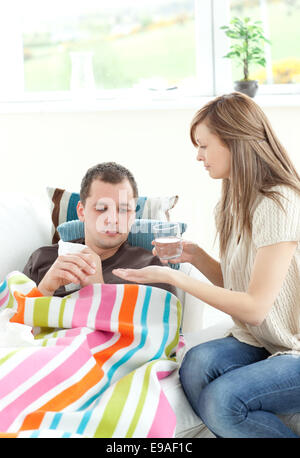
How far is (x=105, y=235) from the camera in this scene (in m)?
1.85

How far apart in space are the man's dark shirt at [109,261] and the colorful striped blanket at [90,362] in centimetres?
11

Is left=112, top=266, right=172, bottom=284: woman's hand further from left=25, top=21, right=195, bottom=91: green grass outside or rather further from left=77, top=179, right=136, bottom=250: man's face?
left=25, top=21, right=195, bottom=91: green grass outside

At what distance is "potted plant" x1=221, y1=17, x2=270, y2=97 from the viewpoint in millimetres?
2921

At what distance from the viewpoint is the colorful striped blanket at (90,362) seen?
1.24 metres

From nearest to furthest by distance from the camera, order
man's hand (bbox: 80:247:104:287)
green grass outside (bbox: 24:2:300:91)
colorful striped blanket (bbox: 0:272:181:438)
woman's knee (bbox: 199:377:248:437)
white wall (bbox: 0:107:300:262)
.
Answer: colorful striped blanket (bbox: 0:272:181:438)
woman's knee (bbox: 199:377:248:437)
man's hand (bbox: 80:247:104:287)
white wall (bbox: 0:107:300:262)
green grass outside (bbox: 24:2:300:91)

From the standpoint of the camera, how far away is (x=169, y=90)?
3152 millimetres

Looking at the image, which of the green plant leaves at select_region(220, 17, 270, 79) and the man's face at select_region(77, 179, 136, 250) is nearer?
the man's face at select_region(77, 179, 136, 250)

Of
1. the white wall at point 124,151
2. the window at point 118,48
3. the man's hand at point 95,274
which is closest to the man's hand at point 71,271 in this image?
the man's hand at point 95,274

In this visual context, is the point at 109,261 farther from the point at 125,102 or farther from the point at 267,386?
Answer: the point at 125,102

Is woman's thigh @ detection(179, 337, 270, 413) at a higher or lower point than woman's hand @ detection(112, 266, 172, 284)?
lower

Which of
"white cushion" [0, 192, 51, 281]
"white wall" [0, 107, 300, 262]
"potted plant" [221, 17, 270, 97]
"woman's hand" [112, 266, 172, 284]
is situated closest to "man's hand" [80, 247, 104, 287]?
"woman's hand" [112, 266, 172, 284]

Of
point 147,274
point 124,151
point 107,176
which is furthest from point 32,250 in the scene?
point 124,151

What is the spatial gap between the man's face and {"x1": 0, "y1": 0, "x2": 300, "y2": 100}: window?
146 cm

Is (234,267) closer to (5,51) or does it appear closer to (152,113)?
(152,113)
